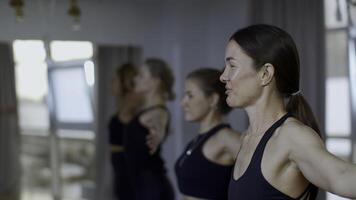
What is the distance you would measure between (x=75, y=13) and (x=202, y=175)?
4.48 ft

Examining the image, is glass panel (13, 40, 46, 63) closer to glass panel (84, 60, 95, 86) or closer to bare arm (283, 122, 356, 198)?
glass panel (84, 60, 95, 86)

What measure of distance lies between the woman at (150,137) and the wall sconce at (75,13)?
0.55 meters

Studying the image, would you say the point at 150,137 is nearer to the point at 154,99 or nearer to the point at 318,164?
the point at 154,99

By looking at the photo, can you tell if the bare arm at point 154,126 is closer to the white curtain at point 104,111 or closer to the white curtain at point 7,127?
the white curtain at point 104,111

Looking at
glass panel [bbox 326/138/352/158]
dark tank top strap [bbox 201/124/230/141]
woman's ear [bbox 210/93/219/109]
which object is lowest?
glass panel [bbox 326/138/352/158]

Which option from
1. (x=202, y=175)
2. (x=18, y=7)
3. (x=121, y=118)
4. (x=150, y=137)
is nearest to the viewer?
(x=202, y=175)

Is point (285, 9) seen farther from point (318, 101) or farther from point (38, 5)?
point (38, 5)

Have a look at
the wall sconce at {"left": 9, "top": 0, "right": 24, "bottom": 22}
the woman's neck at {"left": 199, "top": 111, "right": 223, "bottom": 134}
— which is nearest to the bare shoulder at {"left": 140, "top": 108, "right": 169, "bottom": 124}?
the woman's neck at {"left": 199, "top": 111, "right": 223, "bottom": 134}

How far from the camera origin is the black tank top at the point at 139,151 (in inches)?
83.3

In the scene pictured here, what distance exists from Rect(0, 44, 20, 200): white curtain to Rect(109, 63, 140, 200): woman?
0.53m

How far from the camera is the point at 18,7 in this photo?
2279 mm

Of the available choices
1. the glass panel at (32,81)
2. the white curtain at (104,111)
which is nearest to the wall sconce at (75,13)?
the white curtain at (104,111)

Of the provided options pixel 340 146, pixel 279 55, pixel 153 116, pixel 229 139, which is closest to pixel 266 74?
pixel 279 55

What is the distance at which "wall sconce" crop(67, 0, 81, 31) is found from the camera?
2447 millimetres
